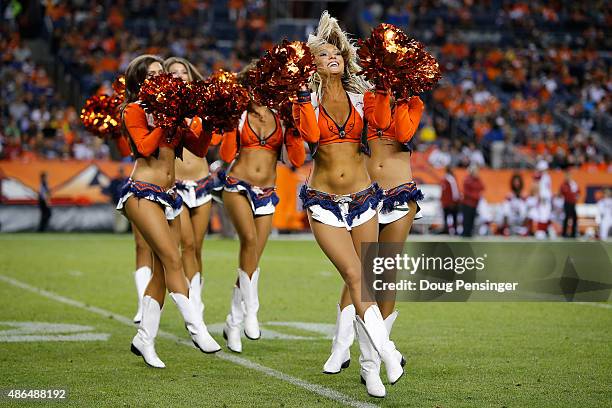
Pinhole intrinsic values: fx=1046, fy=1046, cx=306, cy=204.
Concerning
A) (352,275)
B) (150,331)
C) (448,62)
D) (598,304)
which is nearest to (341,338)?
(352,275)

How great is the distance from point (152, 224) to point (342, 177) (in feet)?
4.44

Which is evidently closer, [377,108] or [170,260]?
[377,108]

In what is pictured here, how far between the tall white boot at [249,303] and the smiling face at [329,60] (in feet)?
7.19

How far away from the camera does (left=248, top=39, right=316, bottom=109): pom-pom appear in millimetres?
5637

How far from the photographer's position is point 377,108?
18.7 ft

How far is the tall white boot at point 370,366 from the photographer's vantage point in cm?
560

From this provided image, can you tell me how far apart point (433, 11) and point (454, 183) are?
1221 centimetres

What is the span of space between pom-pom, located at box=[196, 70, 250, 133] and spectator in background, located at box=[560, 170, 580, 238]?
17.6m

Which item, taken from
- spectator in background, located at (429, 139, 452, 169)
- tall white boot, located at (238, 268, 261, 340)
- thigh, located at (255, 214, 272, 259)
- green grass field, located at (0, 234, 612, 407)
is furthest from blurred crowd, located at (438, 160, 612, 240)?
tall white boot, located at (238, 268, 261, 340)

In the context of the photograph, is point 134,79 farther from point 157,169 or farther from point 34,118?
point 34,118

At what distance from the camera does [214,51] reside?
29594mm

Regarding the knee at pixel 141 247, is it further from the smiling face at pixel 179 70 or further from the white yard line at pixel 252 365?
the smiling face at pixel 179 70

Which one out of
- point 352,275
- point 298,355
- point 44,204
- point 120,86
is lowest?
point 44,204

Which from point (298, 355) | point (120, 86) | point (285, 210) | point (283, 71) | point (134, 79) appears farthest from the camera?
point (285, 210)
